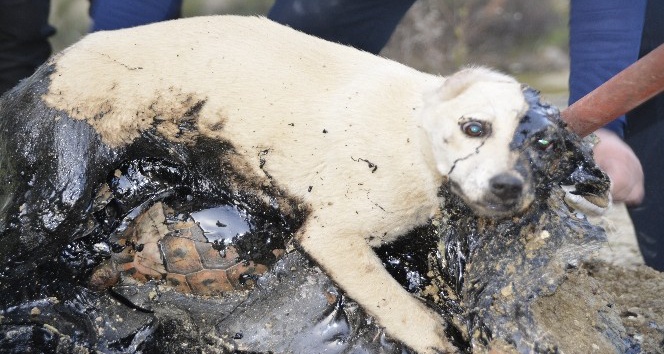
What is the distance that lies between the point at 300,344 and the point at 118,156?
871mm

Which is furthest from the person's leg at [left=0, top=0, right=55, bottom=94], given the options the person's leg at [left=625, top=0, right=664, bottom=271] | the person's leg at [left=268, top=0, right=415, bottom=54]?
the person's leg at [left=625, top=0, right=664, bottom=271]

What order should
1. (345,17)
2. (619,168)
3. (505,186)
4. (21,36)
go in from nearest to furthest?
1. (505,186)
2. (619,168)
3. (345,17)
4. (21,36)

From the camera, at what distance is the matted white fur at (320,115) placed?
2.13m

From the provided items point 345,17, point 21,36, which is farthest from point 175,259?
point 21,36

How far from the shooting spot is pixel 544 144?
1938 millimetres

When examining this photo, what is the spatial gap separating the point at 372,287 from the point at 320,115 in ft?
1.86

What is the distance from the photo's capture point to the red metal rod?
1749 millimetres

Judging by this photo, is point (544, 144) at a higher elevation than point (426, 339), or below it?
higher

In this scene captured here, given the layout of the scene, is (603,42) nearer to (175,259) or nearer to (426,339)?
(426,339)

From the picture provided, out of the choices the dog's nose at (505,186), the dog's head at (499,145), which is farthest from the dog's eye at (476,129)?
the dog's nose at (505,186)

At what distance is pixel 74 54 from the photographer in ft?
8.07

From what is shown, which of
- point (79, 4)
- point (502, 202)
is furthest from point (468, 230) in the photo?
point (79, 4)

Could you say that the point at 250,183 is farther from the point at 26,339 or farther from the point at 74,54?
the point at 26,339

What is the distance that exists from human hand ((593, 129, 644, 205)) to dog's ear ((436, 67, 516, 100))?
0.45 metres
